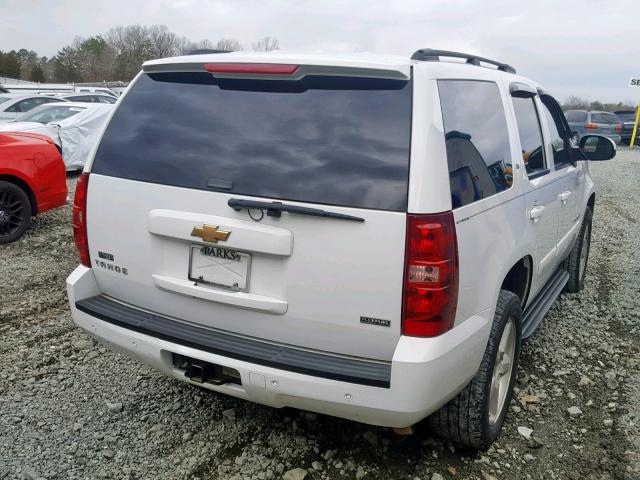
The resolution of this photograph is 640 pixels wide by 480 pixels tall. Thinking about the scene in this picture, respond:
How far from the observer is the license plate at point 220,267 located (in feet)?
7.99

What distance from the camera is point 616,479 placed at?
2793mm

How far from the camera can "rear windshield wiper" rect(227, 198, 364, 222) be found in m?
2.21

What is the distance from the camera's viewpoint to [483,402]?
2.71m

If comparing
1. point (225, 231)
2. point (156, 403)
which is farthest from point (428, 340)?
point (156, 403)

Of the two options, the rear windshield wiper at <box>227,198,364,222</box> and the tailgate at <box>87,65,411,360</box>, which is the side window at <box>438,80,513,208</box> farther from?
the rear windshield wiper at <box>227,198,364,222</box>

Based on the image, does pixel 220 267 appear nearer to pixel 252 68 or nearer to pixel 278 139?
pixel 278 139

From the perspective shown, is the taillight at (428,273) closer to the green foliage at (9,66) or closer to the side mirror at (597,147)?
the side mirror at (597,147)

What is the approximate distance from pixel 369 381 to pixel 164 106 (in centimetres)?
161

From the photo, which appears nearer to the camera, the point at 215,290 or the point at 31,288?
the point at 215,290

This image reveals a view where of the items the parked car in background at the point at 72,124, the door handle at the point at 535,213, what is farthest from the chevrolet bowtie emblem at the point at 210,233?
the parked car in background at the point at 72,124

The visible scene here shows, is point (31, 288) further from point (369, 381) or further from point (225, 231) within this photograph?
point (369, 381)

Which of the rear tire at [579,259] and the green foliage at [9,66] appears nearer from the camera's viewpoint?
the rear tire at [579,259]

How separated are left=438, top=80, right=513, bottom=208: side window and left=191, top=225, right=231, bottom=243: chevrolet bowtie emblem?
3.14 ft

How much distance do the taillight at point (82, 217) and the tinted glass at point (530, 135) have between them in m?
2.40
